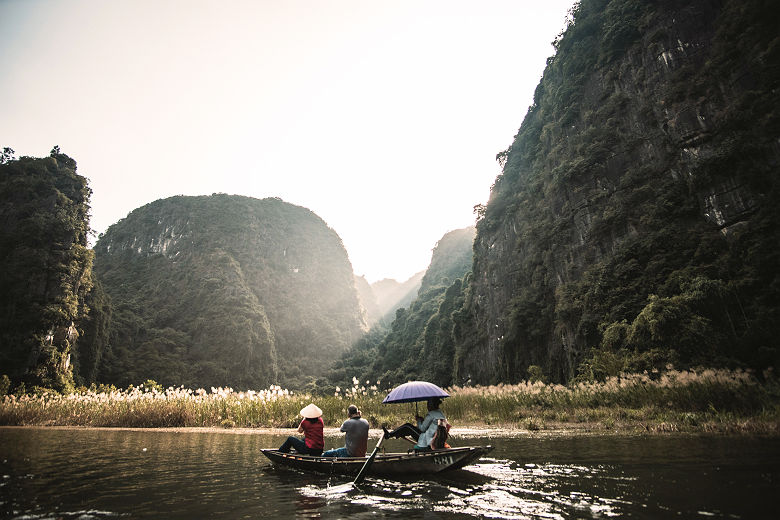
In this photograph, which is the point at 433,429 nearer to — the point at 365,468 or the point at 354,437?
the point at 365,468

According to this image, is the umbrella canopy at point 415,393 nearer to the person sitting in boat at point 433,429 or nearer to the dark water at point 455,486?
the person sitting in boat at point 433,429

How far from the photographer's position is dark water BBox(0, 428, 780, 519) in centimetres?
531

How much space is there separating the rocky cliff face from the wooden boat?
18424 mm

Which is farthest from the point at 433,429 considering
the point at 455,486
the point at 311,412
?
the point at 311,412

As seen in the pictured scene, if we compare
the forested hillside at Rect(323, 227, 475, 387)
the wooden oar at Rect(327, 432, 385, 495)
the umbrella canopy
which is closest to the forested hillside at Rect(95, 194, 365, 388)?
the forested hillside at Rect(323, 227, 475, 387)

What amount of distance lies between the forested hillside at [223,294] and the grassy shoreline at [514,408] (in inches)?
2014

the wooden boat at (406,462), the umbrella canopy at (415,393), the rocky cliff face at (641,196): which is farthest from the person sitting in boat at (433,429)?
the rocky cliff face at (641,196)

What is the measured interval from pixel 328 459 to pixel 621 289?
26.7 metres

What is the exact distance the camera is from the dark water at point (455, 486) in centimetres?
531

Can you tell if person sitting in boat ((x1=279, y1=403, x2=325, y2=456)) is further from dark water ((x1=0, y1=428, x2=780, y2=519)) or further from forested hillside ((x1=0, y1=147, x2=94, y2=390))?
forested hillside ((x1=0, y1=147, x2=94, y2=390))

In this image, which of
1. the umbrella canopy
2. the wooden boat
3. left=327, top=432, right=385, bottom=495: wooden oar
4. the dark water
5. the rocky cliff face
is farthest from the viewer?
the rocky cliff face

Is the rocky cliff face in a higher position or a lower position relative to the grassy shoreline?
higher

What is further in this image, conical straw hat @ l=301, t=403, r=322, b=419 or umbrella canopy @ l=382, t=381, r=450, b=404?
conical straw hat @ l=301, t=403, r=322, b=419

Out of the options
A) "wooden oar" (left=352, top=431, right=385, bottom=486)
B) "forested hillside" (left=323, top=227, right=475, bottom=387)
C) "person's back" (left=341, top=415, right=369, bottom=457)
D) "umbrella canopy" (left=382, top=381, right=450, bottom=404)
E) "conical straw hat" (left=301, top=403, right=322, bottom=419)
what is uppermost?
"forested hillside" (left=323, top=227, right=475, bottom=387)
